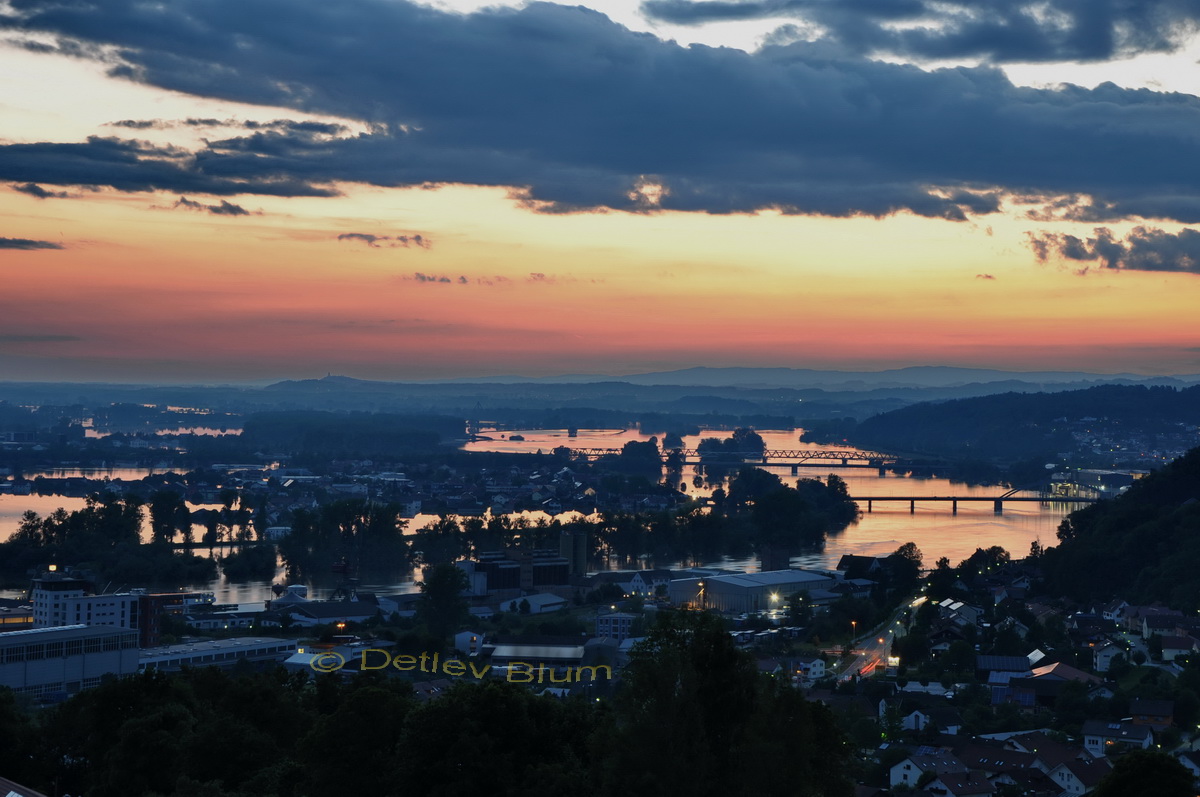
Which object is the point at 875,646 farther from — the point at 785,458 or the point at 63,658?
the point at 785,458

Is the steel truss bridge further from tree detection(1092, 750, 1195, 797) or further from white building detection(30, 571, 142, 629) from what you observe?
tree detection(1092, 750, 1195, 797)

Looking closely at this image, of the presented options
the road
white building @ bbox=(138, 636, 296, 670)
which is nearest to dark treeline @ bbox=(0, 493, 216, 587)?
white building @ bbox=(138, 636, 296, 670)

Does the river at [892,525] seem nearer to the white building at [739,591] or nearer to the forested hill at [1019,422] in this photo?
the white building at [739,591]

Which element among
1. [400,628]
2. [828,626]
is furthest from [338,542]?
[828,626]

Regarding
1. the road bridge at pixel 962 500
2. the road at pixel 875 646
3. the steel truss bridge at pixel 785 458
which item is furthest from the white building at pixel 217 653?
the steel truss bridge at pixel 785 458

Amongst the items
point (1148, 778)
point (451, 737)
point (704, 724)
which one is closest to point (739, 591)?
point (451, 737)

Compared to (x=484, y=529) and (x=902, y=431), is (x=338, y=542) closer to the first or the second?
(x=484, y=529)
